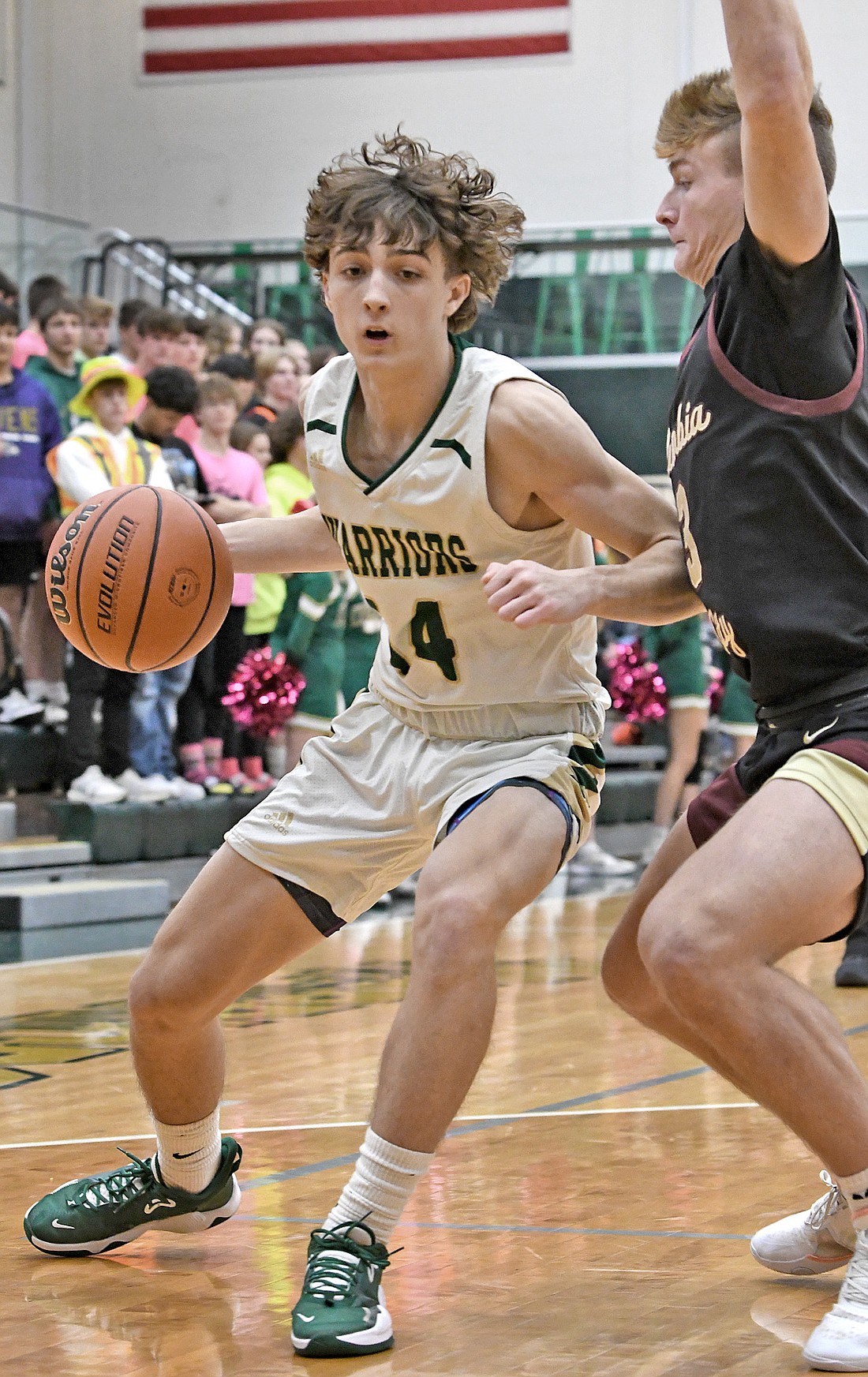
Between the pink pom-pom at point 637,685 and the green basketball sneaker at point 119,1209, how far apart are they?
7.36 metres

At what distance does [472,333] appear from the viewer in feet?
46.8

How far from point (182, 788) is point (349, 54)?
36.2 ft

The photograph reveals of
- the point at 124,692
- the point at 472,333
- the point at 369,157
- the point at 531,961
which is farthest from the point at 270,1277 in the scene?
the point at 472,333

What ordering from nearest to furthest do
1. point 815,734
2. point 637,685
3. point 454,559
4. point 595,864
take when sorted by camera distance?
1. point 815,734
2. point 454,559
3. point 595,864
4. point 637,685

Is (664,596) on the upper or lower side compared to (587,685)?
upper

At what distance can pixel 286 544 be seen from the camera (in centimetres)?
360

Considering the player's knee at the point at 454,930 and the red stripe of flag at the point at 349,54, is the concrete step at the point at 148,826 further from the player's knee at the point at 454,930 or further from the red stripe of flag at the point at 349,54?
the red stripe of flag at the point at 349,54

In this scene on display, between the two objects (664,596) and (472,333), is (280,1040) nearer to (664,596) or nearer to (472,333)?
(664,596)

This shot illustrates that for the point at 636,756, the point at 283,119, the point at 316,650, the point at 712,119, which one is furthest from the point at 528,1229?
the point at 283,119

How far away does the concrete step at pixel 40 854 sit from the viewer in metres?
8.22

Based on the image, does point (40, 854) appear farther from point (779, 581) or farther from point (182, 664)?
point (779, 581)

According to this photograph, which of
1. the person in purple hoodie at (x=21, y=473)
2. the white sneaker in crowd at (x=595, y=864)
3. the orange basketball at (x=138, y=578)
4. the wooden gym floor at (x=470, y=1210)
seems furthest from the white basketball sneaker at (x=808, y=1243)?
the white sneaker in crowd at (x=595, y=864)

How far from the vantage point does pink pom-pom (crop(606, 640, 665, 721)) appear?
10531 millimetres

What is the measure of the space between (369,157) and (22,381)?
19.0ft
